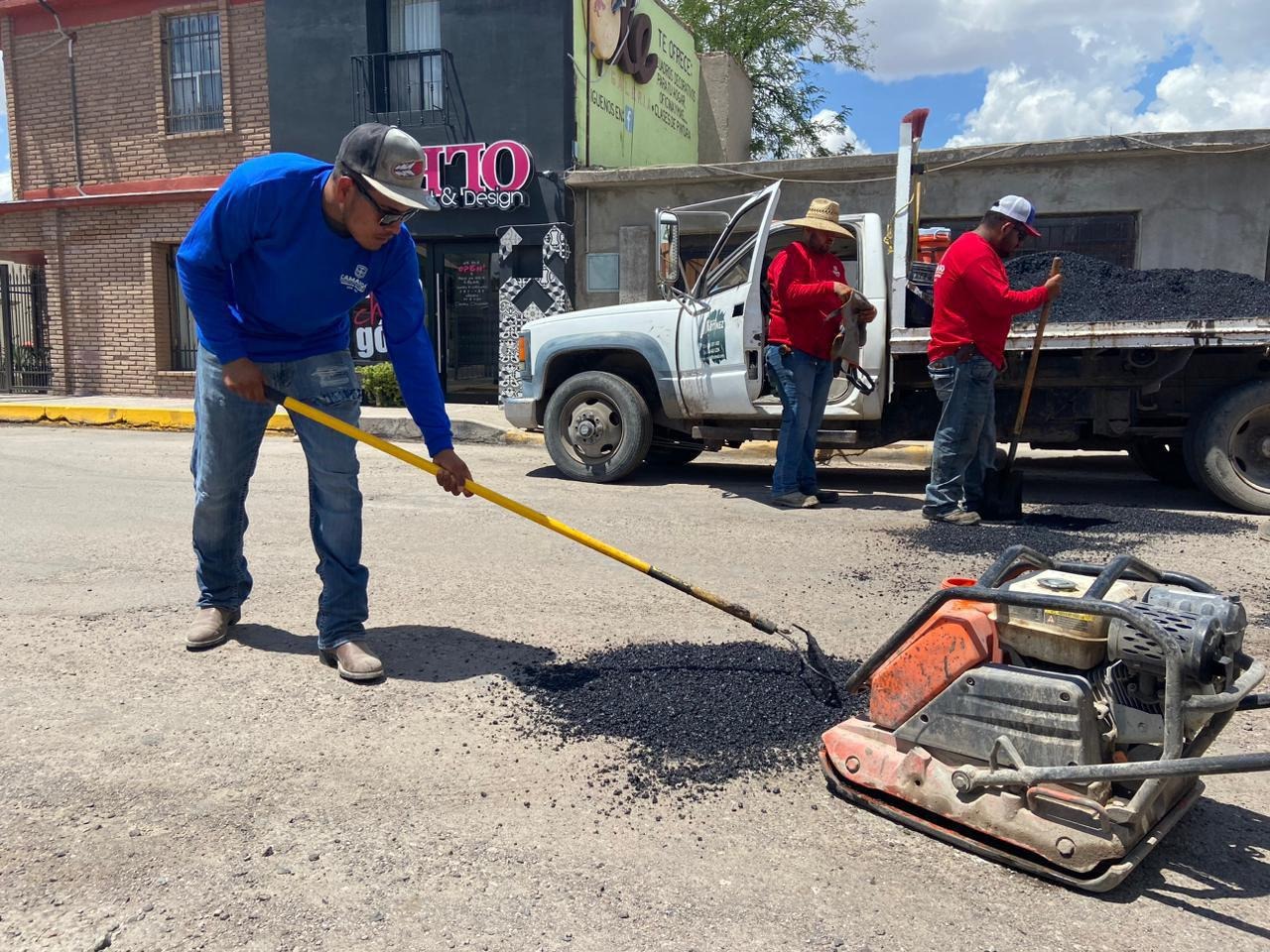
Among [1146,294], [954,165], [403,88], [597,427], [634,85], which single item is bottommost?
[597,427]

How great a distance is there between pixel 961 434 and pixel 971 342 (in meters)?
0.61

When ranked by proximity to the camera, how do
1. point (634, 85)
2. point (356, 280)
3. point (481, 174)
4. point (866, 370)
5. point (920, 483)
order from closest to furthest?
point (356, 280)
point (866, 370)
point (920, 483)
point (481, 174)
point (634, 85)

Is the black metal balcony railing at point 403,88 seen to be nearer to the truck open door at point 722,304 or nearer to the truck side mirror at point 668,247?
the truck open door at point 722,304

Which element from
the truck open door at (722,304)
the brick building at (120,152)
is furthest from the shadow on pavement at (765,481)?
the brick building at (120,152)

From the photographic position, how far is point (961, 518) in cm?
639

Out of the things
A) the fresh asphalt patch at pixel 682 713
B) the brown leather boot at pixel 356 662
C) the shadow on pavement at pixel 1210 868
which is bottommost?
the shadow on pavement at pixel 1210 868

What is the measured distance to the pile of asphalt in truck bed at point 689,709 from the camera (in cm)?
290

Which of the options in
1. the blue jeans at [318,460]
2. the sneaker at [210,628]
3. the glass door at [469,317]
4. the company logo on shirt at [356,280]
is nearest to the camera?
the company logo on shirt at [356,280]

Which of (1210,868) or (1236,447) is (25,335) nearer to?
(1236,447)

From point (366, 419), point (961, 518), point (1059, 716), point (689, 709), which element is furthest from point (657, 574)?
point (366, 419)

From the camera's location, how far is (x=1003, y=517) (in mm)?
6504

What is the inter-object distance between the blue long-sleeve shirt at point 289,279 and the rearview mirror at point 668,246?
4.22m

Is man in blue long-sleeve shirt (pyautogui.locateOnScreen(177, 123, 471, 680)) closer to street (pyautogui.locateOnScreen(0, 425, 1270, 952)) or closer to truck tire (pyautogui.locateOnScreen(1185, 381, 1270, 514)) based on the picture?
street (pyautogui.locateOnScreen(0, 425, 1270, 952))

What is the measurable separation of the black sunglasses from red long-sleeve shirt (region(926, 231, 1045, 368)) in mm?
4004
